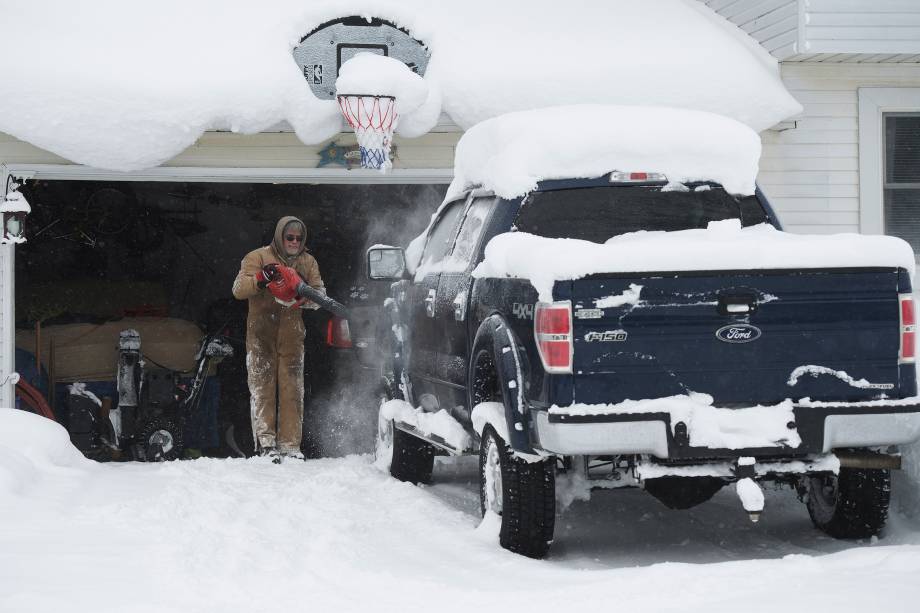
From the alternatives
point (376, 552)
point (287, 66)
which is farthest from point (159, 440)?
point (376, 552)

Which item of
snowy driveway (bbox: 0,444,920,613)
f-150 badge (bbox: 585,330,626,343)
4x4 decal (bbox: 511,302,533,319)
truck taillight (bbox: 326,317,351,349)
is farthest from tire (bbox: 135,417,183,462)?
f-150 badge (bbox: 585,330,626,343)

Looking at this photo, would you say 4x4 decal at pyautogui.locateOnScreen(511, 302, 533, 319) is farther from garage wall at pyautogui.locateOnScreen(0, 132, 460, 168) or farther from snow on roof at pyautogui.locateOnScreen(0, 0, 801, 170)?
garage wall at pyautogui.locateOnScreen(0, 132, 460, 168)

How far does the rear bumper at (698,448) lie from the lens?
19.4 ft

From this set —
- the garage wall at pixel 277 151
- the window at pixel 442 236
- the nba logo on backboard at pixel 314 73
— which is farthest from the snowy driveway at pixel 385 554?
the nba logo on backboard at pixel 314 73

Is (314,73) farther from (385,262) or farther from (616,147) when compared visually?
(616,147)

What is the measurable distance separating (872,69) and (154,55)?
275 inches

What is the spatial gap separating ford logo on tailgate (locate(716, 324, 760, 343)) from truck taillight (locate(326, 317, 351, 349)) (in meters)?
6.20

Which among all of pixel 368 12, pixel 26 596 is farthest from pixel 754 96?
pixel 26 596

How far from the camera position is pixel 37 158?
38.2 feet

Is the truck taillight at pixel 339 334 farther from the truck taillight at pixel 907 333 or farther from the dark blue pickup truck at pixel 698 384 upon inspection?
the truck taillight at pixel 907 333

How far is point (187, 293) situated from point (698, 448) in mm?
13076

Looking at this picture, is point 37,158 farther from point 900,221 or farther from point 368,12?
point 900,221

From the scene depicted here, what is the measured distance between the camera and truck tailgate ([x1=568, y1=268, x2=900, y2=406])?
19.5 ft

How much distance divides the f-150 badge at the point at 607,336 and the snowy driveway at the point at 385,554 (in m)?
1.03
